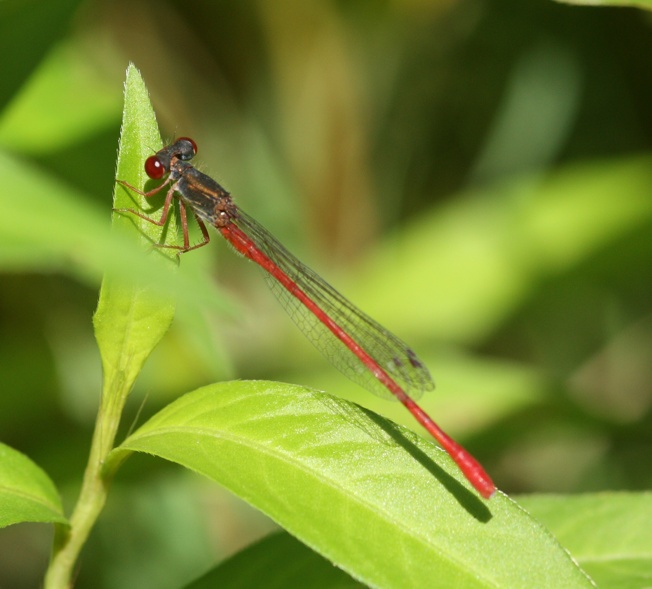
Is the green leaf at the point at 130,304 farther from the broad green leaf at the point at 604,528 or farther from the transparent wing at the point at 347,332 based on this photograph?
the transparent wing at the point at 347,332

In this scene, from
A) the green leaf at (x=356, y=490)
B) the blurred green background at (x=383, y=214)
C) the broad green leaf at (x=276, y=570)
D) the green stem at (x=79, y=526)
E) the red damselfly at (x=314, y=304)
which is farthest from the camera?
the blurred green background at (x=383, y=214)

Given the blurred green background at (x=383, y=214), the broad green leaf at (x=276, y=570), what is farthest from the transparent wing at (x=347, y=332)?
the broad green leaf at (x=276, y=570)

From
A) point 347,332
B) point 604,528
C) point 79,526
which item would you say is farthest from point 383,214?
point 79,526

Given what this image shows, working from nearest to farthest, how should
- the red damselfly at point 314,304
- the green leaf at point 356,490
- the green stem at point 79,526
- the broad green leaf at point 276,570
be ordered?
the green leaf at point 356,490, the green stem at point 79,526, the broad green leaf at point 276,570, the red damselfly at point 314,304

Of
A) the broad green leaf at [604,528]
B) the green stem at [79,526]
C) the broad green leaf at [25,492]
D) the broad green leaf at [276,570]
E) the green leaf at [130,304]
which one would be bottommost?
the broad green leaf at [604,528]

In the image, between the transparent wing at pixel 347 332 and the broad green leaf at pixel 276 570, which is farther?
the transparent wing at pixel 347 332

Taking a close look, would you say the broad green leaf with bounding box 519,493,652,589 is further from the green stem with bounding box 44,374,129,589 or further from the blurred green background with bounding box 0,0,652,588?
the blurred green background with bounding box 0,0,652,588
